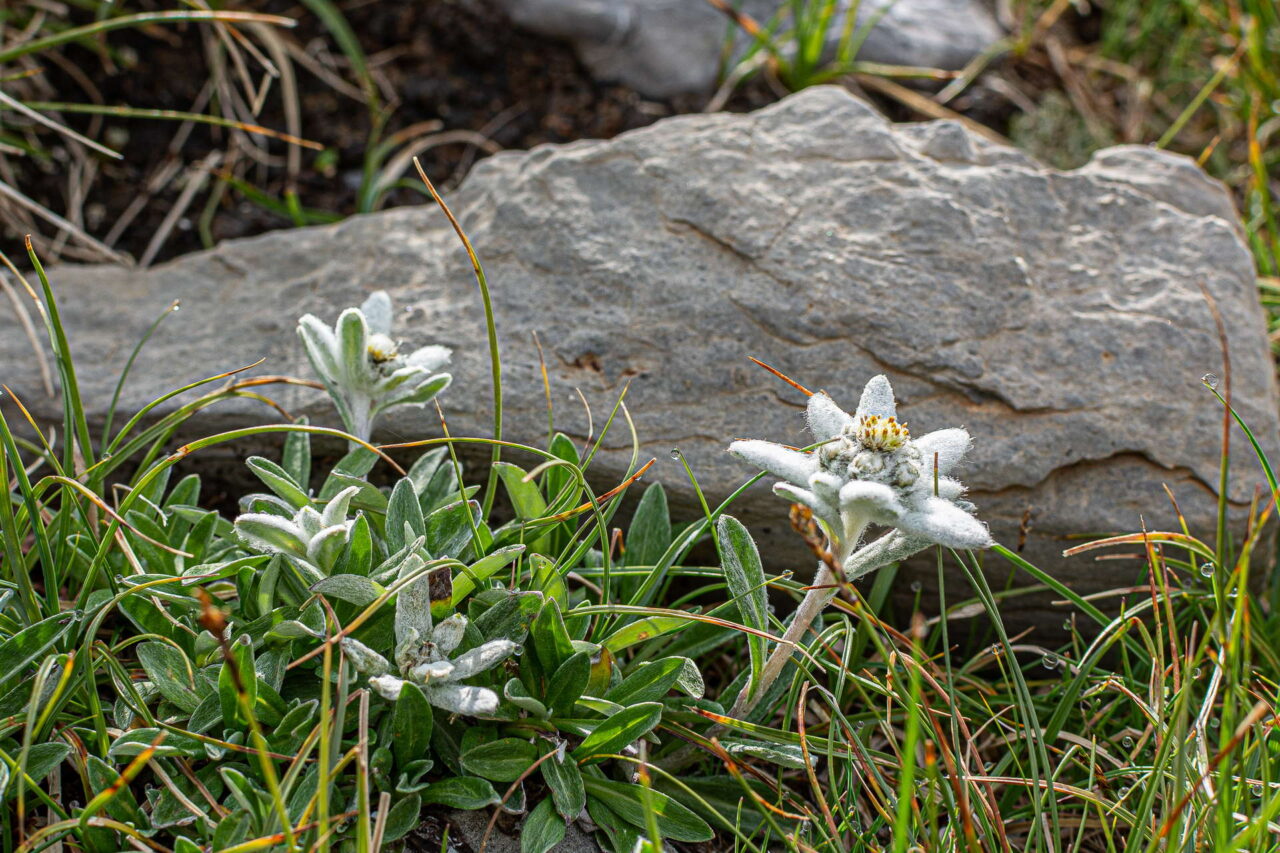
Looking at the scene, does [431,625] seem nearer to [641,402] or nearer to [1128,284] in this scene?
[641,402]

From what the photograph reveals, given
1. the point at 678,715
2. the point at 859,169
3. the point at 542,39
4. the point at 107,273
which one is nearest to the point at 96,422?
the point at 107,273

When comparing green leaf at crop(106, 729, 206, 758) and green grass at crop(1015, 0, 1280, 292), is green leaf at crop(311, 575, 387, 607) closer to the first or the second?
green leaf at crop(106, 729, 206, 758)

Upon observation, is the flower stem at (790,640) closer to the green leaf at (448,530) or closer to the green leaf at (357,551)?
the green leaf at (448,530)

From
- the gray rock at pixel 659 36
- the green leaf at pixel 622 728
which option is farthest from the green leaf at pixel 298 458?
the gray rock at pixel 659 36

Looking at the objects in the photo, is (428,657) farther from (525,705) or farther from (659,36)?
(659,36)

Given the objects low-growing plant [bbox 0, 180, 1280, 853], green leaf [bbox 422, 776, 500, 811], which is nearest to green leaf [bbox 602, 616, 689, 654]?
low-growing plant [bbox 0, 180, 1280, 853]
